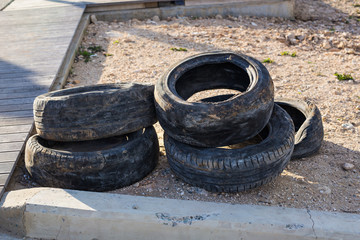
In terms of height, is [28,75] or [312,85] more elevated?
[28,75]

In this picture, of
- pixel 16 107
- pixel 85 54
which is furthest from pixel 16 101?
pixel 85 54

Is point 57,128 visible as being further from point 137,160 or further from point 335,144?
point 335,144

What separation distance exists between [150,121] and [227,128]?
0.88m

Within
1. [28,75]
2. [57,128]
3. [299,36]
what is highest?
[57,128]

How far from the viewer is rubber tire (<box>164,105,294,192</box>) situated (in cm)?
365

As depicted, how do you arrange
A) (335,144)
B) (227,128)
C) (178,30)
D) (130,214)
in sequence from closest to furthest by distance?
A: (130,214) → (227,128) → (335,144) → (178,30)

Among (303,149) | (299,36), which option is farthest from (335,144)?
(299,36)

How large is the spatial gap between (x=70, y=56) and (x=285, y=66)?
383cm

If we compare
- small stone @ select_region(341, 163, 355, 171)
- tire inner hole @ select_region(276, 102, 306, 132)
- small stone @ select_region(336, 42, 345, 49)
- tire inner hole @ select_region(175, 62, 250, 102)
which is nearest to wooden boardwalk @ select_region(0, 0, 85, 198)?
tire inner hole @ select_region(175, 62, 250, 102)

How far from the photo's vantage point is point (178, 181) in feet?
13.3

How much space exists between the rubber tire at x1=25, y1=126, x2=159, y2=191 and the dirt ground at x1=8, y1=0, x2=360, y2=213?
0.15 m

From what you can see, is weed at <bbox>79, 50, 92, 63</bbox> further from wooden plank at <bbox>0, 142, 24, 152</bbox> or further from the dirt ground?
wooden plank at <bbox>0, 142, 24, 152</bbox>

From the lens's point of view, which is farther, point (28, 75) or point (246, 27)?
point (246, 27)

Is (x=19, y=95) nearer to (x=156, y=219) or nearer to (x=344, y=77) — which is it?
(x=156, y=219)
